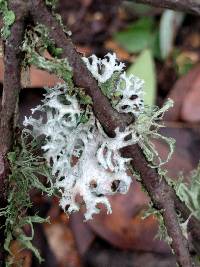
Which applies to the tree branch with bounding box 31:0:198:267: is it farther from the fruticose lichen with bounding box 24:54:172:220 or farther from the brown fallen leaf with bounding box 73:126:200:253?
the brown fallen leaf with bounding box 73:126:200:253

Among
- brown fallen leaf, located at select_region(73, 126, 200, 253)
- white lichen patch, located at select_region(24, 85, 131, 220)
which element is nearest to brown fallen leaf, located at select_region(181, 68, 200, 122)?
brown fallen leaf, located at select_region(73, 126, 200, 253)

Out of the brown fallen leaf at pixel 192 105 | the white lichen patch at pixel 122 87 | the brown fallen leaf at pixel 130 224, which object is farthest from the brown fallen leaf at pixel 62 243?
the white lichen patch at pixel 122 87

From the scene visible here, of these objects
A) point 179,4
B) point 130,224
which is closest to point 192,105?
point 130,224

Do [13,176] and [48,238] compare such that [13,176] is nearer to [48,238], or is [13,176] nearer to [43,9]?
[43,9]

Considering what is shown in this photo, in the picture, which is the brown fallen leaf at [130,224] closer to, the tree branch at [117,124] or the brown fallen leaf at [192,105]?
the brown fallen leaf at [192,105]

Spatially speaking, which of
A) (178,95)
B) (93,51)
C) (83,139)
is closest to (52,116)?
(83,139)

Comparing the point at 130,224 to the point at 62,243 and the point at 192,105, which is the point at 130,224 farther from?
the point at 192,105
